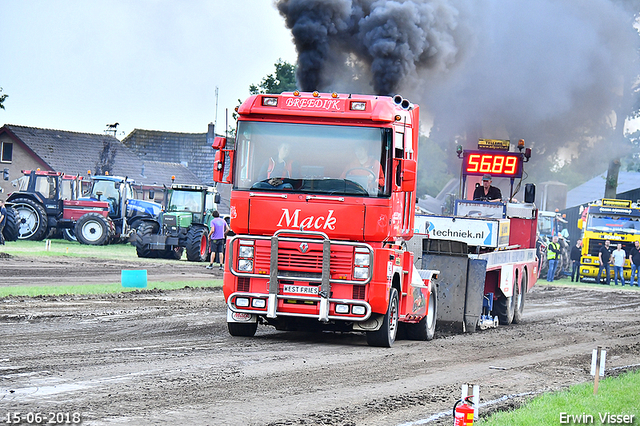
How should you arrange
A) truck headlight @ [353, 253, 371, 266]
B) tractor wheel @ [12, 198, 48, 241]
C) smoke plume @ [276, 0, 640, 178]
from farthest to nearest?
tractor wheel @ [12, 198, 48, 241] → smoke plume @ [276, 0, 640, 178] → truck headlight @ [353, 253, 371, 266]

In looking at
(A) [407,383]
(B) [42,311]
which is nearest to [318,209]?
(A) [407,383]

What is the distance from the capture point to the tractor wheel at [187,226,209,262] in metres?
32.4

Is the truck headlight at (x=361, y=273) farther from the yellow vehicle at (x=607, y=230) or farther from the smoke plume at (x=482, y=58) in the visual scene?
the yellow vehicle at (x=607, y=230)

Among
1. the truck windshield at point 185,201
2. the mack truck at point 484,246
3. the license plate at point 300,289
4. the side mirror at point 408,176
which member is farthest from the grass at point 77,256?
the side mirror at point 408,176

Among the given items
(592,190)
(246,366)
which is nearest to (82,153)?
(592,190)

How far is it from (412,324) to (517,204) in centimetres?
606

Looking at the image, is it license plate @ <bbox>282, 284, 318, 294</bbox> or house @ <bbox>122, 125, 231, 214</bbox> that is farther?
house @ <bbox>122, 125, 231, 214</bbox>

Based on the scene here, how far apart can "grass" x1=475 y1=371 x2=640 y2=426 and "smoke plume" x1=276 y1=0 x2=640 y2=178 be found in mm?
9928

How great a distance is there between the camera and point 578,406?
8477 millimetres

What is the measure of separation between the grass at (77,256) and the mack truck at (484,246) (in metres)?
7.60

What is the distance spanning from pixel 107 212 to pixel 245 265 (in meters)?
27.0

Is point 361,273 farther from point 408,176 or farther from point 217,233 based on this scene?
point 217,233

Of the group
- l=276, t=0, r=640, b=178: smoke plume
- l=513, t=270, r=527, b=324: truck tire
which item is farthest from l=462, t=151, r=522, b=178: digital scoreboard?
l=513, t=270, r=527, b=324: truck tire

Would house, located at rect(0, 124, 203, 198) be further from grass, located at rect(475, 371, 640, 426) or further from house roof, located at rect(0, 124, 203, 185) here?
grass, located at rect(475, 371, 640, 426)
